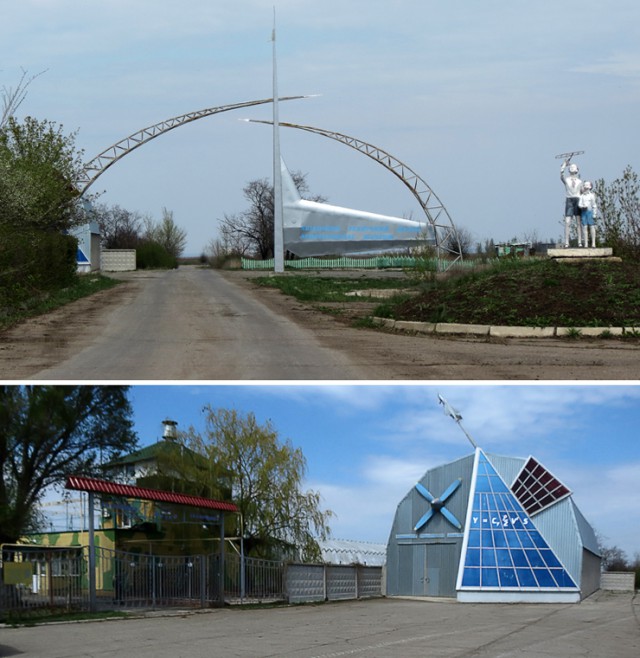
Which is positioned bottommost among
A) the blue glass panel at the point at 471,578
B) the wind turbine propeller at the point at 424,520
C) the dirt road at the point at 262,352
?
the blue glass panel at the point at 471,578

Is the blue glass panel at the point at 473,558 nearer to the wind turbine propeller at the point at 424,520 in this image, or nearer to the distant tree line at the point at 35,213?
the wind turbine propeller at the point at 424,520

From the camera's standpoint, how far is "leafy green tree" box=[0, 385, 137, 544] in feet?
71.1

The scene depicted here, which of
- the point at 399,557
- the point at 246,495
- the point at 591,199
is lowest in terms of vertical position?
the point at 399,557

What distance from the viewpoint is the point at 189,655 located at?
1158 centimetres

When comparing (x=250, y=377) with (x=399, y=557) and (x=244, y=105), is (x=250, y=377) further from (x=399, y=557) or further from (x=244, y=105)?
(x=244, y=105)

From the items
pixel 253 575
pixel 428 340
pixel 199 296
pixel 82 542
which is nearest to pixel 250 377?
pixel 428 340

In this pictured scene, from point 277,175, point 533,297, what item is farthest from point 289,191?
point 533,297

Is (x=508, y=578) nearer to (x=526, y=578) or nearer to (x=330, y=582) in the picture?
(x=526, y=578)

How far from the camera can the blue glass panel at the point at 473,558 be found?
109 feet

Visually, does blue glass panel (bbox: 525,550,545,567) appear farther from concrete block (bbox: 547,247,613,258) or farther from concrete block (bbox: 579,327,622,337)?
concrete block (bbox: 579,327,622,337)

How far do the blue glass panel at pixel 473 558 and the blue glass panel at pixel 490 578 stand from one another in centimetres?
47

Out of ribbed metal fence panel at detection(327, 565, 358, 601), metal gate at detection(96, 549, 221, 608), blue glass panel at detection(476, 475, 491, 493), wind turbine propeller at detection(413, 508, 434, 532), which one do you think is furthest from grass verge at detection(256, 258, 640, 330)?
wind turbine propeller at detection(413, 508, 434, 532)

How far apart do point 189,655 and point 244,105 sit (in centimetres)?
4566

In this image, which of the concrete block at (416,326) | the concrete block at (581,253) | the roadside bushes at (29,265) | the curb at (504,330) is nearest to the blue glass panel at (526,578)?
the concrete block at (581,253)
